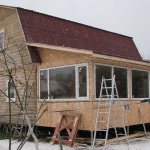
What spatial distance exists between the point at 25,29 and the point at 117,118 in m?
5.59

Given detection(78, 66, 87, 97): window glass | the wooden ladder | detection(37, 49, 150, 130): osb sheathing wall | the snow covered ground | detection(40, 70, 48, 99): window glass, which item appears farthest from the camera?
detection(40, 70, 48, 99): window glass

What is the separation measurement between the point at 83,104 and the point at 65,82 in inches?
59.1

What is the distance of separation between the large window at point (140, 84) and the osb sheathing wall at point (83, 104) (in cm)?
26

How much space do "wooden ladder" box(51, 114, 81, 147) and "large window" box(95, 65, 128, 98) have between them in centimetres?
122

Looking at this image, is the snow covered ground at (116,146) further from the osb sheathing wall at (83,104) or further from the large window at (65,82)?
the large window at (65,82)

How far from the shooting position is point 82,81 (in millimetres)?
12727

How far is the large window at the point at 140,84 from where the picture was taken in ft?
48.1

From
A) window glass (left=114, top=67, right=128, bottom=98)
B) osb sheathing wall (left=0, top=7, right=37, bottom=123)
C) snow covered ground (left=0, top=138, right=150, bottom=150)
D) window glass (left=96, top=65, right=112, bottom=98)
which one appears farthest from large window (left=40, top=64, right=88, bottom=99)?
snow covered ground (left=0, top=138, right=150, bottom=150)

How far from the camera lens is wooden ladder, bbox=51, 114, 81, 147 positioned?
11969 millimetres

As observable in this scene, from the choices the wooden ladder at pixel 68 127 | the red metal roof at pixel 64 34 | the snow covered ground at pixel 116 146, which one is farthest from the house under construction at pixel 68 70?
the snow covered ground at pixel 116 146

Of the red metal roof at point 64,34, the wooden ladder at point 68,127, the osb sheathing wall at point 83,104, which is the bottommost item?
the wooden ladder at point 68,127

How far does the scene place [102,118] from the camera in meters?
12.4

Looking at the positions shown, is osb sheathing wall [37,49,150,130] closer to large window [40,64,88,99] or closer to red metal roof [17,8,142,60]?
large window [40,64,88,99]

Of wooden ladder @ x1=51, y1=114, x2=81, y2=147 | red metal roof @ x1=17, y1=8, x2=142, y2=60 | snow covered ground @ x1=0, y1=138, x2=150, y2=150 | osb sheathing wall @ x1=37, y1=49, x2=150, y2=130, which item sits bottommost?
snow covered ground @ x1=0, y1=138, x2=150, y2=150
